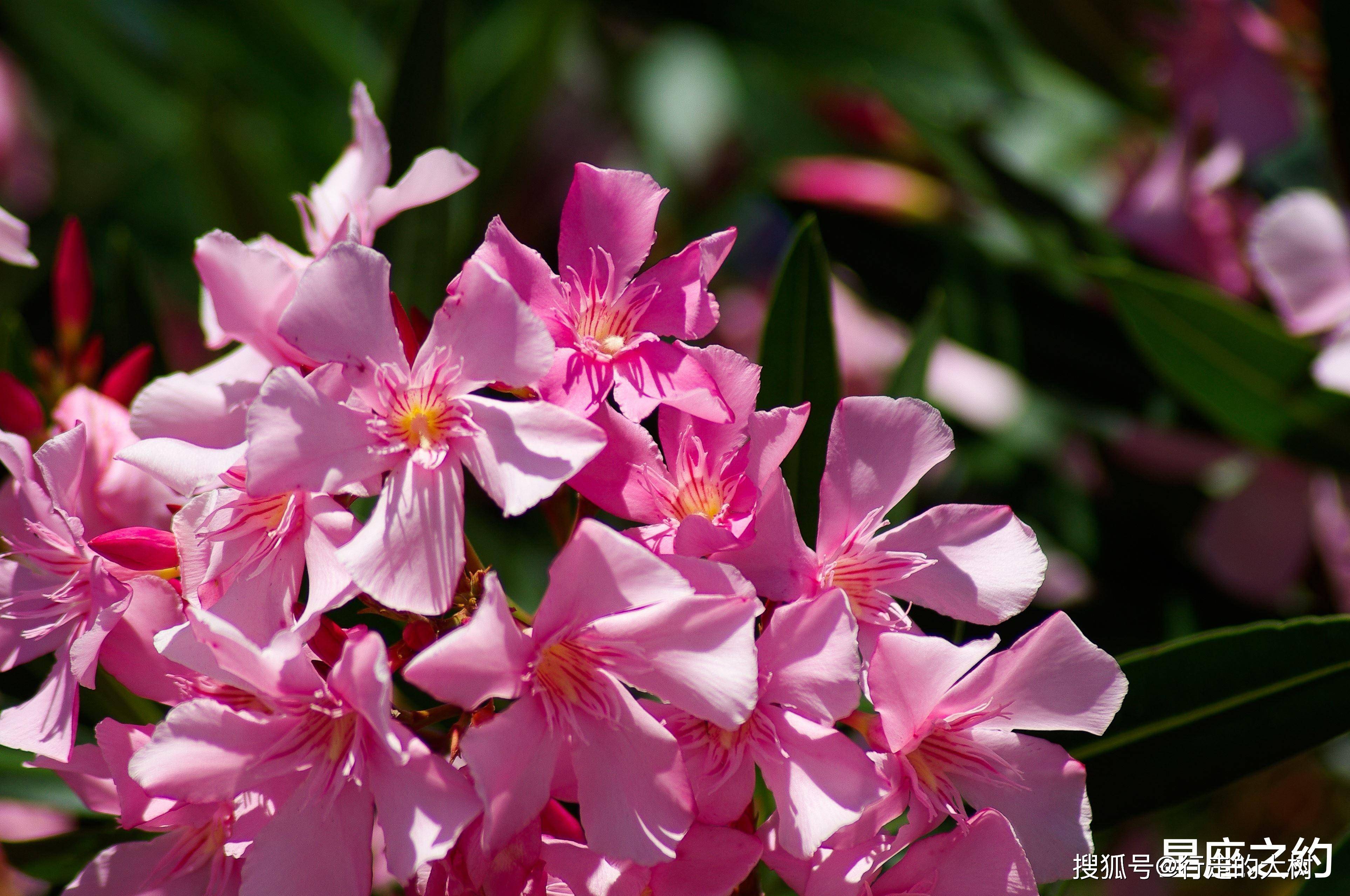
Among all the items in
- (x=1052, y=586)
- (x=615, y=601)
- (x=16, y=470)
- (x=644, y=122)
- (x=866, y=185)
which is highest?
(x=615, y=601)

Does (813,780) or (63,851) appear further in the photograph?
(63,851)

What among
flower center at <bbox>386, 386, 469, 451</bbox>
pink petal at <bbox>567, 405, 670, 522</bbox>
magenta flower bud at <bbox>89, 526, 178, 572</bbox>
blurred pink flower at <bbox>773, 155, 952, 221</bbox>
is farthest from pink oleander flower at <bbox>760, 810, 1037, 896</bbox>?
blurred pink flower at <bbox>773, 155, 952, 221</bbox>

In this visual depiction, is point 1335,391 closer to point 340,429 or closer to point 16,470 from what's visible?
point 340,429

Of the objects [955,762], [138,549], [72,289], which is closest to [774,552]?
[955,762]

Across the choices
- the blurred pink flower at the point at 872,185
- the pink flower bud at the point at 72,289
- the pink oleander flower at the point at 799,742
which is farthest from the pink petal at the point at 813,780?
the blurred pink flower at the point at 872,185

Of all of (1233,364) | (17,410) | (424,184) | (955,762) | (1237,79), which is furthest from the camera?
(1237,79)

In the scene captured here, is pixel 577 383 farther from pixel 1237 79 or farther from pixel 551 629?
pixel 1237 79

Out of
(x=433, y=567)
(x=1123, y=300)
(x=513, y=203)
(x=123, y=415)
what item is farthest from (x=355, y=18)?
(x=433, y=567)
